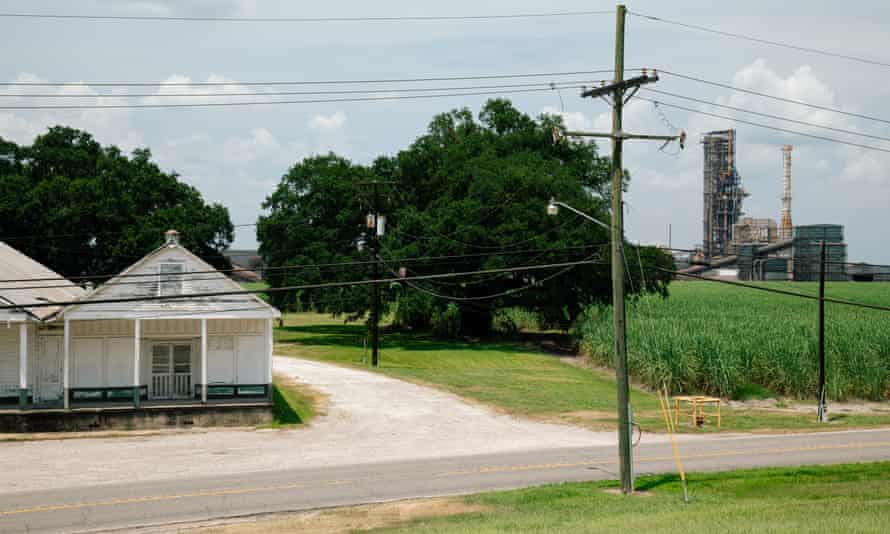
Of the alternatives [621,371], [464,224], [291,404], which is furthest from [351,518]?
[464,224]

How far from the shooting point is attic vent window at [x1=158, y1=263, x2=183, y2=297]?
32.6 m

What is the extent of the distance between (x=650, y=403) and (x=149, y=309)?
21645mm

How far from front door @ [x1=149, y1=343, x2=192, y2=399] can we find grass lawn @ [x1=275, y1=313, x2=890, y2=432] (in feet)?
40.2

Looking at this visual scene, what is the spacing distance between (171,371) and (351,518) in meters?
19.2

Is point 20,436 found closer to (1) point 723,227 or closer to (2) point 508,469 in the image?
(2) point 508,469

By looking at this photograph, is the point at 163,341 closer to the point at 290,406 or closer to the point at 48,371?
the point at 48,371

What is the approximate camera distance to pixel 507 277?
207 ft

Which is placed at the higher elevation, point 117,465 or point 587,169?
point 587,169

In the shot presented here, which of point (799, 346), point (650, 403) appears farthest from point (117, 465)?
point (799, 346)

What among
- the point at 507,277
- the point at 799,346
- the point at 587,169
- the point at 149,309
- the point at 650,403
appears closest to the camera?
the point at 149,309

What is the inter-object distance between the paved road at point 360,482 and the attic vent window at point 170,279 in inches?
433

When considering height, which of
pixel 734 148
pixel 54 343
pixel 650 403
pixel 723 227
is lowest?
pixel 650 403

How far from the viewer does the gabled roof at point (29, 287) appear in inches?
1261

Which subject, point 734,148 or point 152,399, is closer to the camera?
point 152,399
